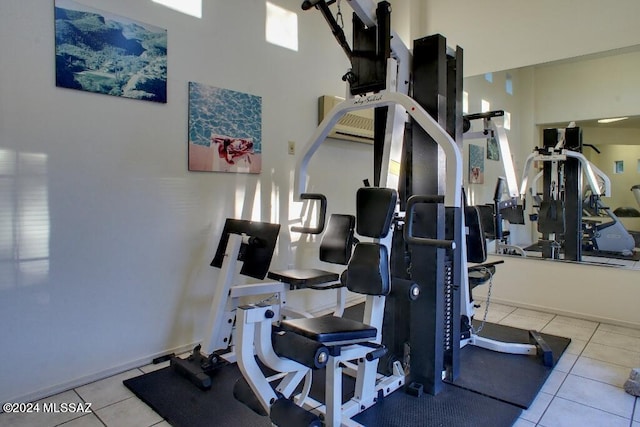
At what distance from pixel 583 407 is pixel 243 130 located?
2907 mm

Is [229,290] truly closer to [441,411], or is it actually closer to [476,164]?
[441,411]

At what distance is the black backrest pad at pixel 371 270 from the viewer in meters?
2.03

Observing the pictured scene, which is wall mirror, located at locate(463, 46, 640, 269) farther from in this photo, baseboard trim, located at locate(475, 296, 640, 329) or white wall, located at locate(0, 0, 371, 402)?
white wall, located at locate(0, 0, 371, 402)

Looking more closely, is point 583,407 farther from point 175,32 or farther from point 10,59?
point 10,59

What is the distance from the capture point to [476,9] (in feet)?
14.4

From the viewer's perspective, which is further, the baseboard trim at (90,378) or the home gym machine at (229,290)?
the home gym machine at (229,290)

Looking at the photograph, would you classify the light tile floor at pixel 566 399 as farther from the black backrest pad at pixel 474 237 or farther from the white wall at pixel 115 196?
the black backrest pad at pixel 474 237

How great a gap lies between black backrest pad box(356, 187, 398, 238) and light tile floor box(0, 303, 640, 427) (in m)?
1.25

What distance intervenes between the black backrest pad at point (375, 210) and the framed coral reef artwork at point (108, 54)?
1.65 metres

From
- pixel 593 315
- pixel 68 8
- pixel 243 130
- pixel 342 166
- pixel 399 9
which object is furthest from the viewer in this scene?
pixel 399 9

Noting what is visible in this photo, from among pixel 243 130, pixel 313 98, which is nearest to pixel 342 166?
pixel 313 98

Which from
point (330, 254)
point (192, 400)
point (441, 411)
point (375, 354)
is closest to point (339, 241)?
point (330, 254)

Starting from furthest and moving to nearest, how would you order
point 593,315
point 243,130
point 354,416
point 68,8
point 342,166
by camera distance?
point 342,166, point 593,315, point 243,130, point 68,8, point 354,416

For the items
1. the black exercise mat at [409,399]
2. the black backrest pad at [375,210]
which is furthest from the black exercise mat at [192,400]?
the black backrest pad at [375,210]
